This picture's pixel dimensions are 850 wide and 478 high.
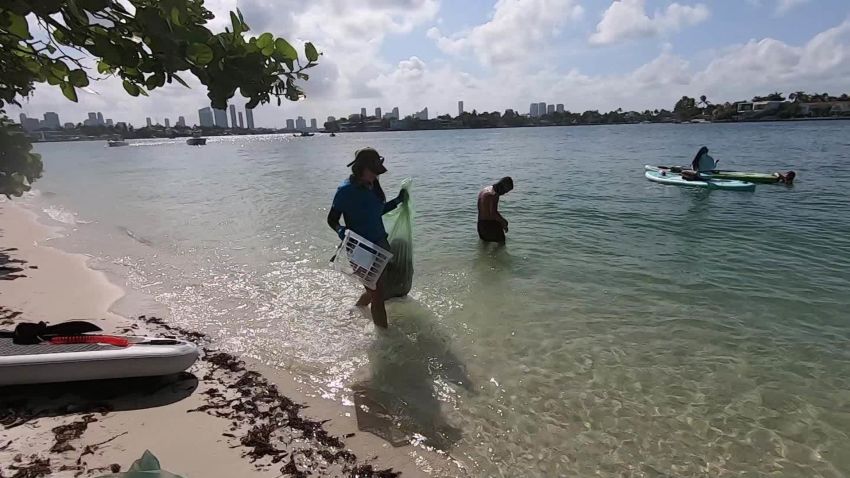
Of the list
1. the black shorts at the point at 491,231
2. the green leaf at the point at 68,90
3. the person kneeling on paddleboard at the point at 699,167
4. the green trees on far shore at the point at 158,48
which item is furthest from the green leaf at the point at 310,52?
the person kneeling on paddleboard at the point at 699,167

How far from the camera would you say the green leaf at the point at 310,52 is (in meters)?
1.96

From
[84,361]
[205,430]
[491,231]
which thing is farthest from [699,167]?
[84,361]

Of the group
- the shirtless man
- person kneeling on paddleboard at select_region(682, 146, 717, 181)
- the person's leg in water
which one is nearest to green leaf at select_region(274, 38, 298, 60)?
the person's leg in water

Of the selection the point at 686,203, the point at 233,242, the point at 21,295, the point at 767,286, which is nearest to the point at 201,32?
the point at 21,295

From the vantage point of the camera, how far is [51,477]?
325 cm

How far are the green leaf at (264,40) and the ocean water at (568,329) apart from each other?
3303mm

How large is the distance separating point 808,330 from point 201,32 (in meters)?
7.71

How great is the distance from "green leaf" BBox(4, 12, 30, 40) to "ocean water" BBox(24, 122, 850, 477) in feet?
11.7

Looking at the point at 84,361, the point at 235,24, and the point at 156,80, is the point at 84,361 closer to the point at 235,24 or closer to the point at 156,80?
the point at 156,80

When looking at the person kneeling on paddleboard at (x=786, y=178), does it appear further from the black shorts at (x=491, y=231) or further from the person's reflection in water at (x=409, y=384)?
the person's reflection in water at (x=409, y=384)

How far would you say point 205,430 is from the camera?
12.9 feet

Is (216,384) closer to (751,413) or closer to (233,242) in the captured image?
(751,413)

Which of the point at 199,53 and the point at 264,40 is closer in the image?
the point at 199,53

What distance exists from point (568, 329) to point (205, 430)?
436 centimetres
